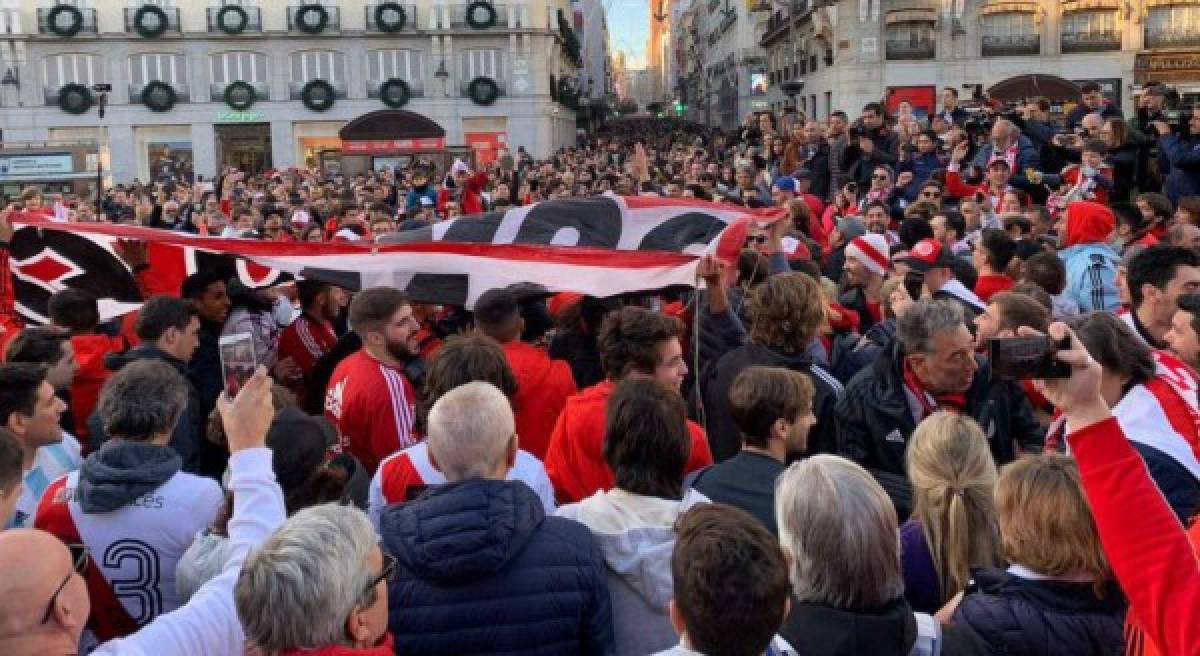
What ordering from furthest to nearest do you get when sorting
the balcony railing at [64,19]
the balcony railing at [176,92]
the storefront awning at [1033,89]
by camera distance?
the balcony railing at [176,92] < the balcony railing at [64,19] < the storefront awning at [1033,89]

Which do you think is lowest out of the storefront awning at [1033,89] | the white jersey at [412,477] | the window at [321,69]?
the white jersey at [412,477]

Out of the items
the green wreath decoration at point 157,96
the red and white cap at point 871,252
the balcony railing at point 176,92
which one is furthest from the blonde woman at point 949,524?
the balcony railing at point 176,92

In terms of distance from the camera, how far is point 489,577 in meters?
3.09

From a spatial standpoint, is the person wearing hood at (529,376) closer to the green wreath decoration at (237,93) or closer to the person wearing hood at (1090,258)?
the person wearing hood at (1090,258)

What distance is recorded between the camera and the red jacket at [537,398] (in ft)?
17.1

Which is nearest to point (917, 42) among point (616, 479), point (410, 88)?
point (410, 88)

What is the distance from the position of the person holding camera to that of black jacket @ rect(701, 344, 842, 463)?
855 cm

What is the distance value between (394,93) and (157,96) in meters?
10.5

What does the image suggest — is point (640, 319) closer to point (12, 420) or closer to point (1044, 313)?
point (1044, 313)

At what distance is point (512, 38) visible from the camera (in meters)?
51.0

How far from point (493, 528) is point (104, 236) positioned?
4.82 m

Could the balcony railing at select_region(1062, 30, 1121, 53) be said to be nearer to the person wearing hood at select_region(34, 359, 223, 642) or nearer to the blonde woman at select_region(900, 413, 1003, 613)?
the blonde woman at select_region(900, 413, 1003, 613)

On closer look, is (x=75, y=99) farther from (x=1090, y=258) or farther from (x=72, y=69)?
(x=1090, y=258)

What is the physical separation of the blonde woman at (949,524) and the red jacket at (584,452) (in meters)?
1.01
